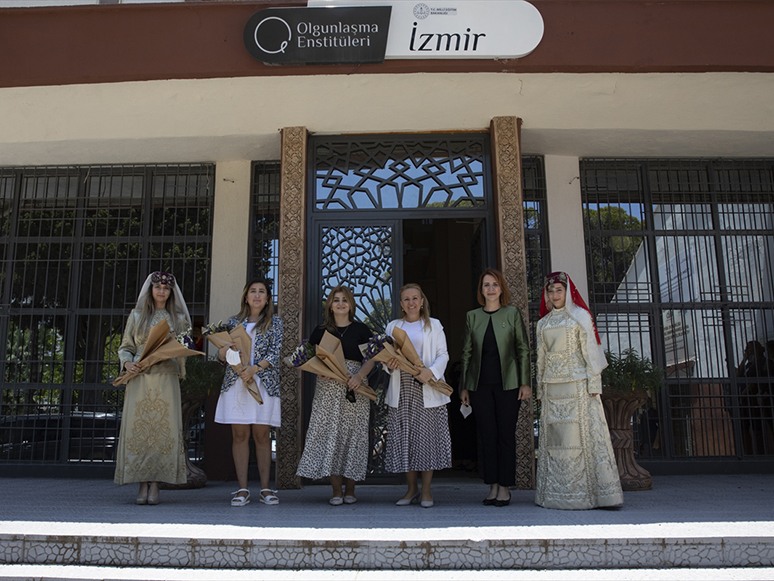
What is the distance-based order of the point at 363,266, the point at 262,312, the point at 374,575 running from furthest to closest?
the point at 363,266, the point at 262,312, the point at 374,575

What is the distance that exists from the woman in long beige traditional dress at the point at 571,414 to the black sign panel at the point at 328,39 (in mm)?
2230

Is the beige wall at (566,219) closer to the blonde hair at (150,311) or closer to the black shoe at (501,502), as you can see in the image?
the black shoe at (501,502)

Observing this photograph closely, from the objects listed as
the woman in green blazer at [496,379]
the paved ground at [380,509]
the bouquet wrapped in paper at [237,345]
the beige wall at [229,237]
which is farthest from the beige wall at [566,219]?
the bouquet wrapped in paper at [237,345]

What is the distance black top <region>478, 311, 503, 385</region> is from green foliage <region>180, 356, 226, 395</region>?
2190 millimetres

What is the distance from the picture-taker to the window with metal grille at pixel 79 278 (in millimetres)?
6262

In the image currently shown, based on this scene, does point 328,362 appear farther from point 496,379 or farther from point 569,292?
point 569,292

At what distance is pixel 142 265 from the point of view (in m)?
6.44

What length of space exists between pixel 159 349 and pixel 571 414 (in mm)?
2812

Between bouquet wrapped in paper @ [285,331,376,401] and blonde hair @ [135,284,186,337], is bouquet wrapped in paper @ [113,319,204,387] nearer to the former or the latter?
blonde hair @ [135,284,186,337]

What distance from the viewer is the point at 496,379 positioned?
4465mm

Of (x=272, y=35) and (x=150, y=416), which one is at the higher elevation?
(x=272, y=35)

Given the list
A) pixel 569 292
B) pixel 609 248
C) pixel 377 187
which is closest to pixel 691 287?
pixel 609 248

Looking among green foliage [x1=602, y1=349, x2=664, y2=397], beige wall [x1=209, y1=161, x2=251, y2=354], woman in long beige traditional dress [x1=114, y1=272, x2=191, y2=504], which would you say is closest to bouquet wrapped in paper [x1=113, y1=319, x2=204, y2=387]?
woman in long beige traditional dress [x1=114, y1=272, x2=191, y2=504]

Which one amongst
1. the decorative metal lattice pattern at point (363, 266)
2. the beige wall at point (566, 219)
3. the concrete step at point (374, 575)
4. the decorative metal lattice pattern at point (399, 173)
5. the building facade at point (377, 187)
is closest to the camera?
the concrete step at point (374, 575)
